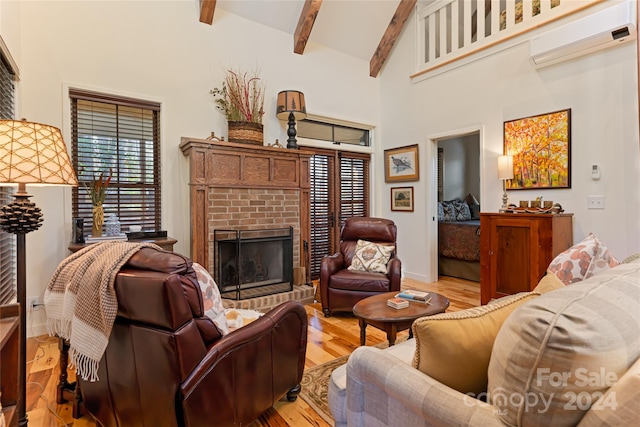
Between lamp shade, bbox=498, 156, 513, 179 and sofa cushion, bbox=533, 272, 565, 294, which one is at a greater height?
lamp shade, bbox=498, 156, 513, 179

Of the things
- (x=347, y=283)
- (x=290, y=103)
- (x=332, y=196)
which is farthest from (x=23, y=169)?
(x=332, y=196)

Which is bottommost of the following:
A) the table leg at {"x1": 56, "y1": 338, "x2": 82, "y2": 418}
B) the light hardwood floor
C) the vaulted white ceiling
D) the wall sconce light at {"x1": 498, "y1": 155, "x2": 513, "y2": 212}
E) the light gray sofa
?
the light hardwood floor

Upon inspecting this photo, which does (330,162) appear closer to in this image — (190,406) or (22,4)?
(22,4)

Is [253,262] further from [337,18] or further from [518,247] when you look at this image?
[337,18]

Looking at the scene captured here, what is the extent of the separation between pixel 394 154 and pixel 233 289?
331 cm

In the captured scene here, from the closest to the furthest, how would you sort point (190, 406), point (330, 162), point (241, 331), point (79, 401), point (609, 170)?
point (190, 406) → point (241, 331) → point (79, 401) → point (609, 170) → point (330, 162)

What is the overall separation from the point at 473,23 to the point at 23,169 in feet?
17.6

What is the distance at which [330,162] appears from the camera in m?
5.14

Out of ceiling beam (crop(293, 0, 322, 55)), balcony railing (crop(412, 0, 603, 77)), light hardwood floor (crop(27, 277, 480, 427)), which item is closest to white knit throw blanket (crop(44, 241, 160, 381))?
light hardwood floor (crop(27, 277, 480, 427))

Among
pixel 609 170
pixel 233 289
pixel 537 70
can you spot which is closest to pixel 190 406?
pixel 233 289

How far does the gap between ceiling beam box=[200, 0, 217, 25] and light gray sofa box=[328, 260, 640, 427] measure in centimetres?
436

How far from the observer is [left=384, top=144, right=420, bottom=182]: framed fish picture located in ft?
16.3

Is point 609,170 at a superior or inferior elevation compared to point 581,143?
inferior

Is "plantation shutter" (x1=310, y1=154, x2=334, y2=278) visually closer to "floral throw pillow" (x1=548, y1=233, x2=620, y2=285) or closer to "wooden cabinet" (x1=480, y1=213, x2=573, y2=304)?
"wooden cabinet" (x1=480, y1=213, x2=573, y2=304)
